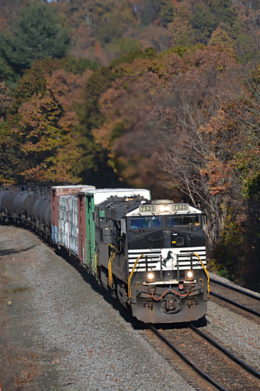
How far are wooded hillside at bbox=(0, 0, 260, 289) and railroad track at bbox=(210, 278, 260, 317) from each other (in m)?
4.07

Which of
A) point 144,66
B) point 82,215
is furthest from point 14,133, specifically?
point 82,215

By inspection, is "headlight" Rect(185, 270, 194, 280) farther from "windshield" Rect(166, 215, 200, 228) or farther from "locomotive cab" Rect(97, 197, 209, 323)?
"windshield" Rect(166, 215, 200, 228)

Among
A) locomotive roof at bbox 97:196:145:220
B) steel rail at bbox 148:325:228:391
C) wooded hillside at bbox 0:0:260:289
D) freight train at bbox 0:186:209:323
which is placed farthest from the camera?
wooded hillside at bbox 0:0:260:289

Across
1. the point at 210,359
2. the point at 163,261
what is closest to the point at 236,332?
the point at 210,359

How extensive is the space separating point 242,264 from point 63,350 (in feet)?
55.8

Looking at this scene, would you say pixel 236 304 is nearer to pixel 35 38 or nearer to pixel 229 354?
pixel 229 354

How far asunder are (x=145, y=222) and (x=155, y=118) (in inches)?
894

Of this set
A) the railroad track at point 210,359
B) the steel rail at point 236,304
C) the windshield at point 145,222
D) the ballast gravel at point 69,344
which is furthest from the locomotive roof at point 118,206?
the steel rail at point 236,304

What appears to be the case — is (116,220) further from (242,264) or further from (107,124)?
(107,124)

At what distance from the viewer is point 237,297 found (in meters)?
22.6

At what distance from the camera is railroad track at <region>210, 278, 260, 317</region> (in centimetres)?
2045

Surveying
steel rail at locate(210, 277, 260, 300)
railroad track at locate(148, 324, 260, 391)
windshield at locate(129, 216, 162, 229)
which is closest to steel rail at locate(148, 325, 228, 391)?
railroad track at locate(148, 324, 260, 391)

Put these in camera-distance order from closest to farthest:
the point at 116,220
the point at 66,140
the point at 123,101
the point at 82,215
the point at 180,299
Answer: the point at 180,299 → the point at 116,220 → the point at 82,215 → the point at 123,101 → the point at 66,140

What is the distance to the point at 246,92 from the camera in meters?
30.7
